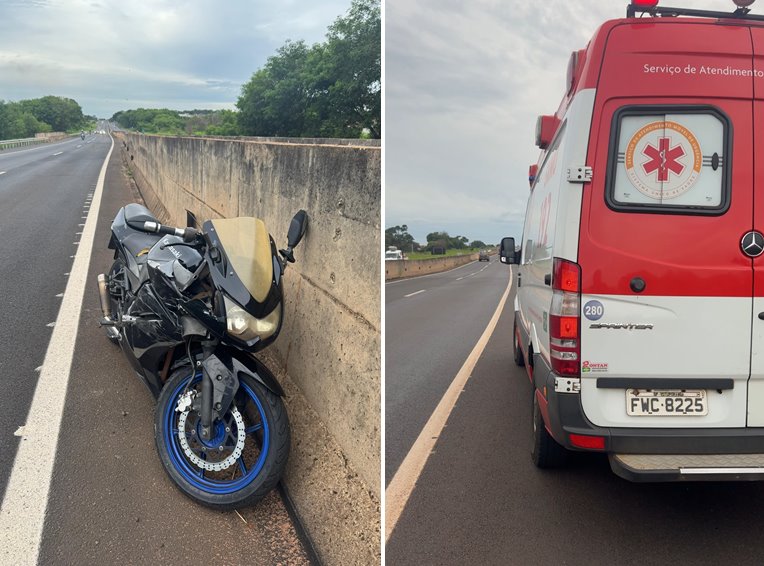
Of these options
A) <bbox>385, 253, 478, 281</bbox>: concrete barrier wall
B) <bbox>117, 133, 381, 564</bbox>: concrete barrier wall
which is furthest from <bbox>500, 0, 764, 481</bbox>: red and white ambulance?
<bbox>385, 253, 478, 281</bbox>: concrete barrier wall

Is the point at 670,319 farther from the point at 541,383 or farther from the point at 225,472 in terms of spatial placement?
the point at 225,472

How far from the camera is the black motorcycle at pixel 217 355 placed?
364cm

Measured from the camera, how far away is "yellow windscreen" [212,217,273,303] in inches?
146

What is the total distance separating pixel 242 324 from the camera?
362 cm

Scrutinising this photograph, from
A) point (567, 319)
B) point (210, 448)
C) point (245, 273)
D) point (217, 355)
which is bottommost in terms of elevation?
point (210, 448)

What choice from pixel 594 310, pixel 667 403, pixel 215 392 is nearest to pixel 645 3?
pixel 594 310

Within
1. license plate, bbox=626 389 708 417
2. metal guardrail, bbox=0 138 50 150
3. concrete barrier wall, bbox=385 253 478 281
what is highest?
metal guardrail, bbox=0 138 50 150

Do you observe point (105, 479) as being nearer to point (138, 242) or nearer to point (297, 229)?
Result: point (297, 229)

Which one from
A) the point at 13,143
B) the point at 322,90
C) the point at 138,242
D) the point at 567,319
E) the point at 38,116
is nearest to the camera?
the point at 567,319

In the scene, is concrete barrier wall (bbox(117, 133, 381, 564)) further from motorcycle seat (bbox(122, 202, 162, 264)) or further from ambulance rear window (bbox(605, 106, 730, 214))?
ambulance rear window (bbox(605, 106, 730, 214))

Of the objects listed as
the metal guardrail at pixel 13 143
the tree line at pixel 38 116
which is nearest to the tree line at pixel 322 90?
the metal guardrail at pixel 13 143

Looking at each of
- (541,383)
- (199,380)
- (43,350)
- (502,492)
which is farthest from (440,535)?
(43,350)

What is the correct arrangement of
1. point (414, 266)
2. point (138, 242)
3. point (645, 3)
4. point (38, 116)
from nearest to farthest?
point (645, 3)
point (138, 242)
point (414, 266)
point (38, 116)

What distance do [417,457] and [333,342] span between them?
1707 millimetres
